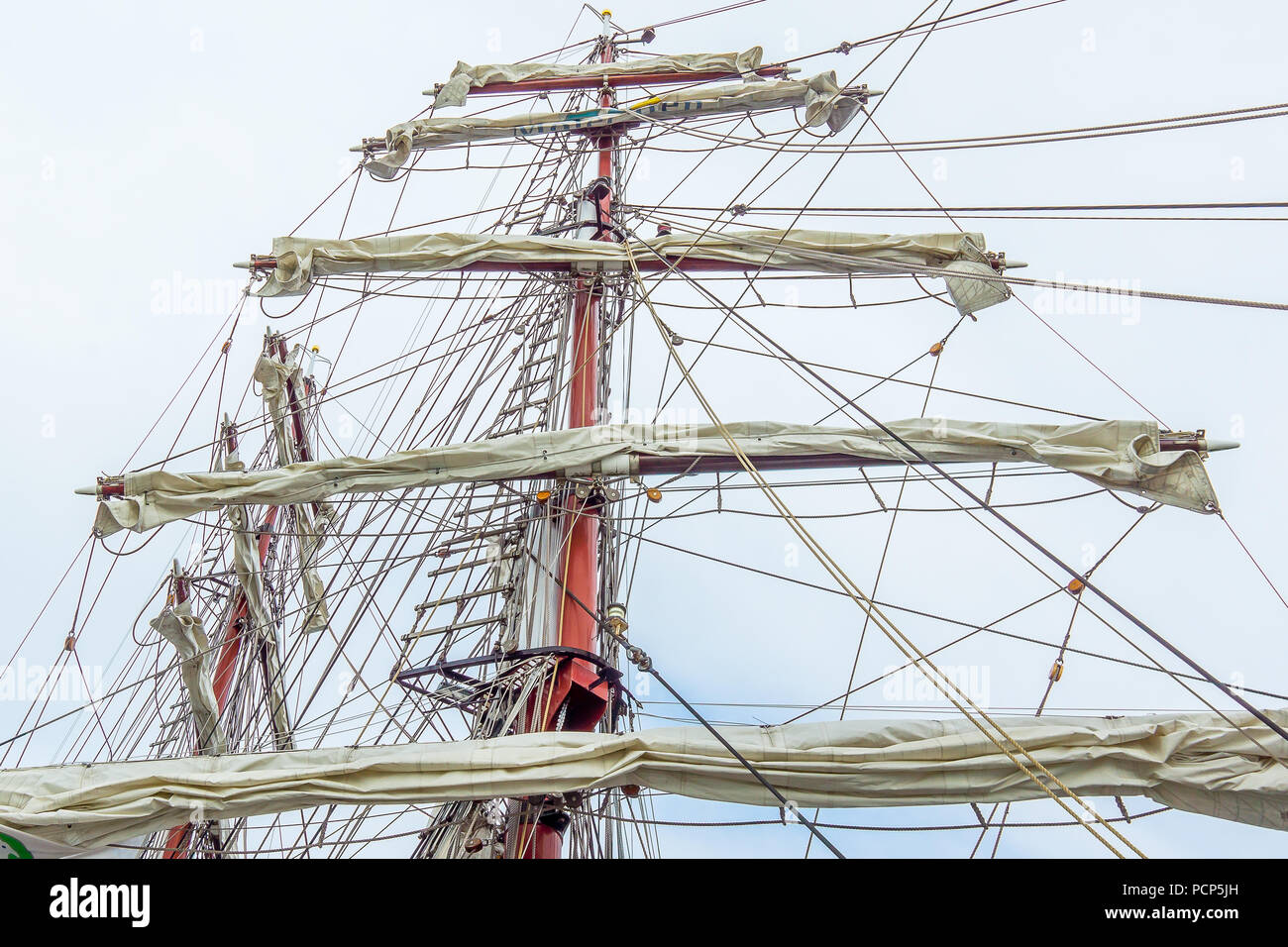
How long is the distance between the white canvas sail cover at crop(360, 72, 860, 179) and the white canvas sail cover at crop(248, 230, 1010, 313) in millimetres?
2057

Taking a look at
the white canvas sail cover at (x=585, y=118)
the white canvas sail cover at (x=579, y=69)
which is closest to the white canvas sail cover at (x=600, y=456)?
the white canvas sail cover at (x=585, y=118)

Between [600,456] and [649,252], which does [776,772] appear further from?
[649,252]

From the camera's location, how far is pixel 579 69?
11.2m

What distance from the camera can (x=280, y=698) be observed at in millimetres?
10820

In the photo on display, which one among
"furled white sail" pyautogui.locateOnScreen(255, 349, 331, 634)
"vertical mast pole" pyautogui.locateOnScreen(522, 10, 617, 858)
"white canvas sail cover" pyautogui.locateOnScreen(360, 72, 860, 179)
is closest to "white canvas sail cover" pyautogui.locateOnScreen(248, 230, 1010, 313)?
"vertical mast pole" pyautogui.locateOnScreen(522, 10, 617, 858)

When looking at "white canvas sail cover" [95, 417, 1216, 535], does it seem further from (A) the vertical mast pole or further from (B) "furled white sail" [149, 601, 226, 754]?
(B) "furled white sail" [149, 601, 226, 754]

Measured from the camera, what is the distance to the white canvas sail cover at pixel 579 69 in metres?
10.6

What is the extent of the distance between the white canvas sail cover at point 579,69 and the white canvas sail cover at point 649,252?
9.43 feet

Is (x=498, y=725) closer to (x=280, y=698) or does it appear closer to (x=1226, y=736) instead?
(x=1226, y=736)

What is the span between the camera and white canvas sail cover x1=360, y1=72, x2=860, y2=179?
10.0 m

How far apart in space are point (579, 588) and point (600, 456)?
0.85 metres

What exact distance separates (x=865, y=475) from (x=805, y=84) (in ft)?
14.5

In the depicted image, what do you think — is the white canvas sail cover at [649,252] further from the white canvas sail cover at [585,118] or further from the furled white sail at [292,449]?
the white canvas sail cover at [585,118]
